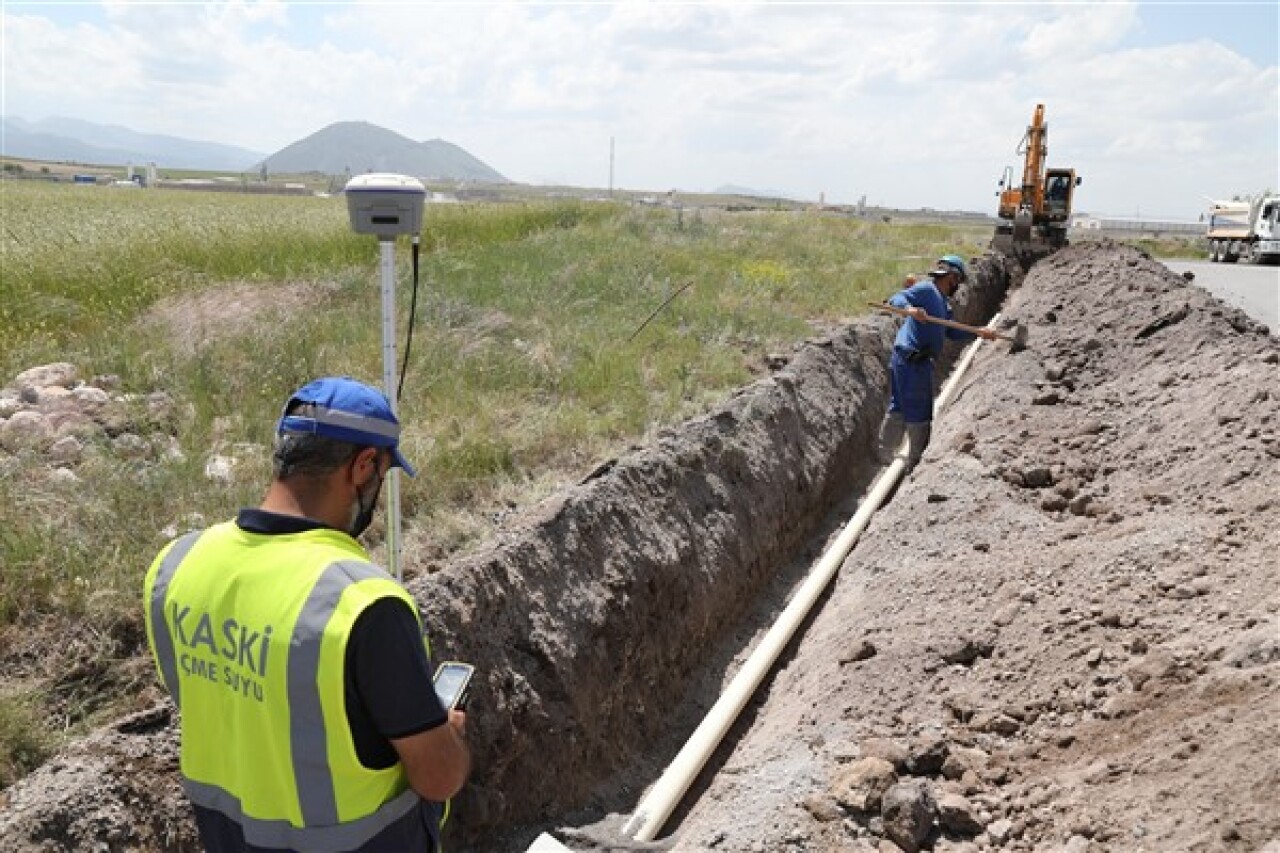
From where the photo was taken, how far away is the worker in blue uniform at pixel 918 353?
7934 mm

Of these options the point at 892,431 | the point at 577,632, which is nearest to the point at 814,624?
the point at 577,632

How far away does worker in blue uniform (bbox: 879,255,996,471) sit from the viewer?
7.93 metres

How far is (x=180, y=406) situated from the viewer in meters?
6.14

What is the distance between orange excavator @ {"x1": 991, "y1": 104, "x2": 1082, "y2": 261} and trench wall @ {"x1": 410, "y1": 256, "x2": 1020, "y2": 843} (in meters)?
15.5

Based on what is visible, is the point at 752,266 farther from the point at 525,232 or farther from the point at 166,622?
the point at 166,622

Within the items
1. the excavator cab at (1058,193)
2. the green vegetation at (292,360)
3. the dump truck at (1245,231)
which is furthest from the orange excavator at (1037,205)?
the dump truck at (1245,231)

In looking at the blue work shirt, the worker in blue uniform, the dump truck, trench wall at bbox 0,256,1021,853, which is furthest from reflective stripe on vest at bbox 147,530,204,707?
the dump truck

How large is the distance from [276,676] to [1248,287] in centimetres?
2474

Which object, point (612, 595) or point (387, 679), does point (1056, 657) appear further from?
point (387, 679)

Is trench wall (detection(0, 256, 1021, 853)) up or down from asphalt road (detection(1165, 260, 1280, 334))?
down

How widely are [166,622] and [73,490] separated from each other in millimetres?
3236

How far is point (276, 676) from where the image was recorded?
1.81 metres

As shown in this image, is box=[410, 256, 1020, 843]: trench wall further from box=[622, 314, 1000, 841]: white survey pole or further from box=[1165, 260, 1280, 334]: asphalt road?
box=[1165, 260, 1280, 334]: asphalt road

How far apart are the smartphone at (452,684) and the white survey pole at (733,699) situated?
222 centimetres
